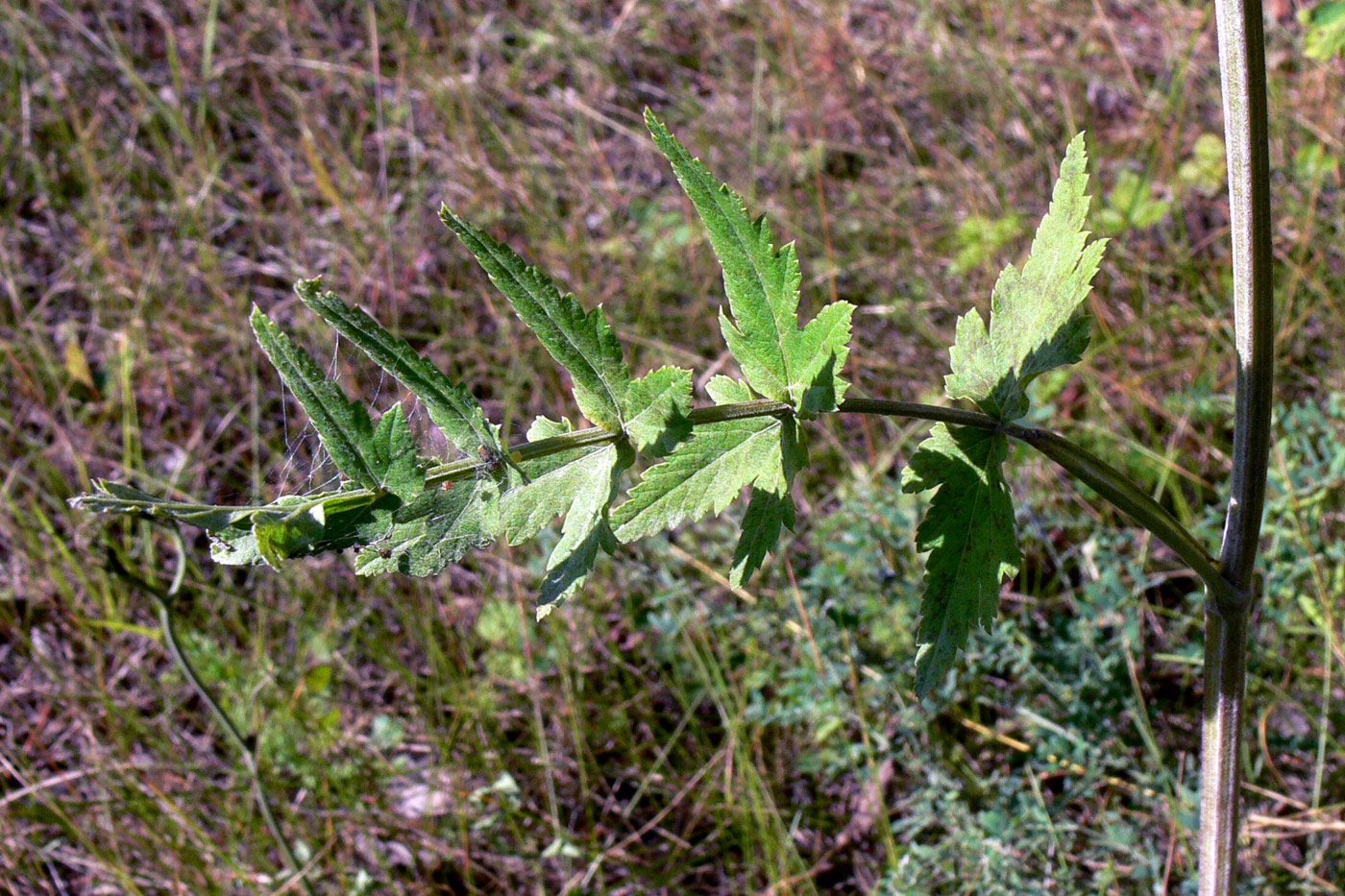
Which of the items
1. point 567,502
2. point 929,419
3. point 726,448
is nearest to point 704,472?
point 726,448

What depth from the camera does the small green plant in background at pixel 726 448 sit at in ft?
3.29

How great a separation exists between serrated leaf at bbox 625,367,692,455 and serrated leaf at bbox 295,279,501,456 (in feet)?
0.46

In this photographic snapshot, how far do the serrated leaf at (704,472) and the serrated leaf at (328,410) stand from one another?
0.26 m

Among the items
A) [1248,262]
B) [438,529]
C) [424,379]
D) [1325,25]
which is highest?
[1325,25]

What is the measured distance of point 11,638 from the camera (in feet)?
11.3

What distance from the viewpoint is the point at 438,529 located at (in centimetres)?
102

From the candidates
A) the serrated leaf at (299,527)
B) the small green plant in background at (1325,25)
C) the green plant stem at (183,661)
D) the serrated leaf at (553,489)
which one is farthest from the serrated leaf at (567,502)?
the small green plant in background at (1325,25)

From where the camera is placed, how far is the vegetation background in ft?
8.54

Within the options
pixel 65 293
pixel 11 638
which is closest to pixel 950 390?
pixel 11 638

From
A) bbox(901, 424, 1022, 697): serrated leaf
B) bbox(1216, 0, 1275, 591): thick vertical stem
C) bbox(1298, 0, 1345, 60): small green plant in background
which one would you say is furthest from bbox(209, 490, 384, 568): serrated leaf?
bbox(1298, 0, 1345, 60): small green plant in background

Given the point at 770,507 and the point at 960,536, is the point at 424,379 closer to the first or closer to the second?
the point at 770,507

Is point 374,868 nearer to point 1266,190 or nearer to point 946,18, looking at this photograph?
point 1266,190

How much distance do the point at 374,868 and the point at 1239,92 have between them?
2.74 metres

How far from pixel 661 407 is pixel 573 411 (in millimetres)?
2333
